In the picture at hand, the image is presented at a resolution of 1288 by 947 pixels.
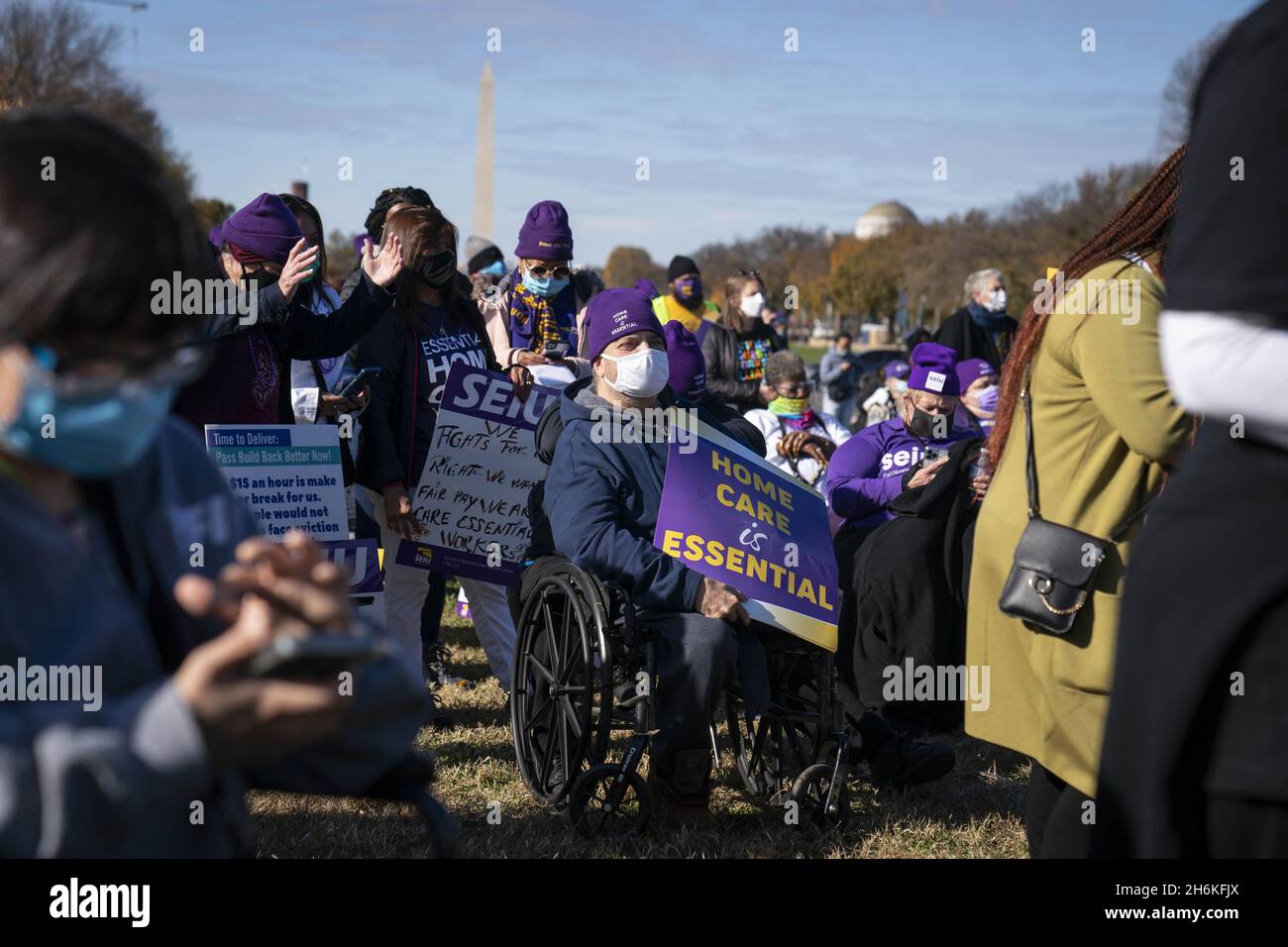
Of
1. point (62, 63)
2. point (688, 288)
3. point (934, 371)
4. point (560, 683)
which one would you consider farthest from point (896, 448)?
point (62, 63)

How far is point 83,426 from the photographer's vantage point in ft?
A: 4.33

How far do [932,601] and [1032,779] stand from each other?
2983 mm

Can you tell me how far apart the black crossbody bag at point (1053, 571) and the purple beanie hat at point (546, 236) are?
5.00m

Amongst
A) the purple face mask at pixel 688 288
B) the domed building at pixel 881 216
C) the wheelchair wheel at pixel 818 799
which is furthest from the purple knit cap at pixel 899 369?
the domed building at pixel 881 216

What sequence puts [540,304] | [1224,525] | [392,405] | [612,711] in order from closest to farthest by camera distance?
[1224,525]
[612,711]
[392,405]
[540,304]

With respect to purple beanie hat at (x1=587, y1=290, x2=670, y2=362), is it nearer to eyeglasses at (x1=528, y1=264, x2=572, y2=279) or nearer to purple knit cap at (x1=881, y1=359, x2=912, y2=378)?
eyeglasses at (x1=528, y1=264, x2=572, y2=279)

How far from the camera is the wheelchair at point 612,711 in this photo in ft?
15.1

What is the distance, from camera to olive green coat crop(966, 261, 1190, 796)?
98.9 inches

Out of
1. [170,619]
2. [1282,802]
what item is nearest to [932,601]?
[1282,802]

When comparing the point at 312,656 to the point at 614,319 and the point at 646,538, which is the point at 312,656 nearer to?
the point at 646,538

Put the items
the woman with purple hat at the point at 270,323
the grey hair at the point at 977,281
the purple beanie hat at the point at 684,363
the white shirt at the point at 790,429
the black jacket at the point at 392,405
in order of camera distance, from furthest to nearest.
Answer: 1. the grey hair at the point at 977,281
2. the white shirt at the point at 790,429
3. the purple beanie hat at the point at 684,363
4. the black jacket at the point at 392,405
5. the woman with purple hat at the point at 270,323

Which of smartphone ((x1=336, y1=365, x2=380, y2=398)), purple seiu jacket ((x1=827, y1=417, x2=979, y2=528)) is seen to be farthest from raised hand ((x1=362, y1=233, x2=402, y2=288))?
purple seiu jacket ((x1=827, y1=417, x2=979, y2=528))

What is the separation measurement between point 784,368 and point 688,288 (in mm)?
2128

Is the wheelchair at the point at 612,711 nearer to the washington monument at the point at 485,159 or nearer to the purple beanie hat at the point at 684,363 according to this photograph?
the purple beanie hat at the point at 684,363
